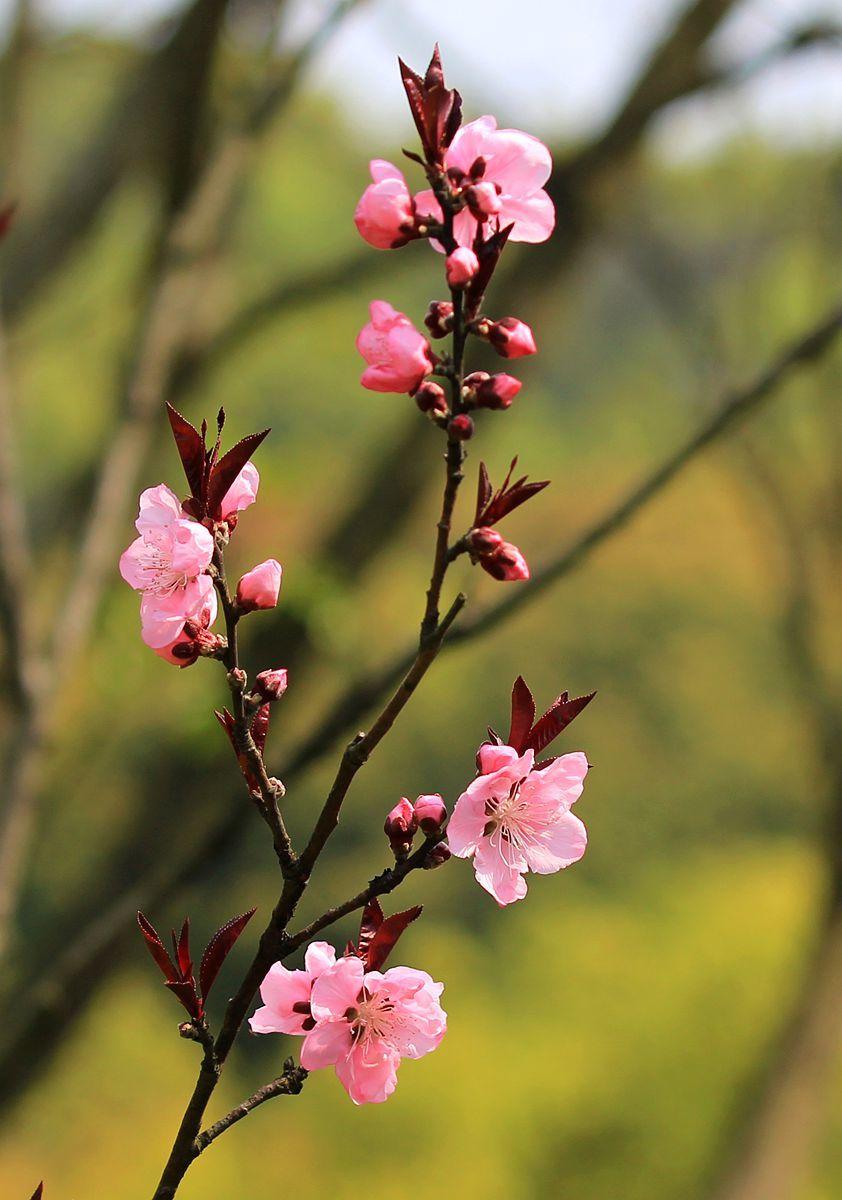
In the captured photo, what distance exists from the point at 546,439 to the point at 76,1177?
8.42 meters

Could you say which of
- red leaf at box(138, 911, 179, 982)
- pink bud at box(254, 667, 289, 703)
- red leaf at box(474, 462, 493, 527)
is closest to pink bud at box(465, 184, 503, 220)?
red leaf at box(474, 462, 493, 527)

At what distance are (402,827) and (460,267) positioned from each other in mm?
248

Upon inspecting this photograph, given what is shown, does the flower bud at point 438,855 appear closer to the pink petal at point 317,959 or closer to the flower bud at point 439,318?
the pink petal at point 317,959

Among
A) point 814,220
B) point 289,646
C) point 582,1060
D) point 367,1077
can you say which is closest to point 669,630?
point 582,1060

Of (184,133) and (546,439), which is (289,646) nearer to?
(184,133)

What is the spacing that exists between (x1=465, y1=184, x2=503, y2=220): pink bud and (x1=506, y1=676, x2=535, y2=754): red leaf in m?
0.20

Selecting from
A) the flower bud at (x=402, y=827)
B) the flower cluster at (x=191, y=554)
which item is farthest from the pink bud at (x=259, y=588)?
the flower bud at (x=402, y=827)

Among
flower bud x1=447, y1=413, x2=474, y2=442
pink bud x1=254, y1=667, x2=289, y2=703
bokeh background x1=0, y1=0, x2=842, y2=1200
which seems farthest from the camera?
bokeh background x1=0, y1=0, x2=842, y2=1200

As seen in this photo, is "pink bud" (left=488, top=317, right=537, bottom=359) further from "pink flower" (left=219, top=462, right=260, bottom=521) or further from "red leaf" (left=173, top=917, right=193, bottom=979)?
"red leaf" (left=173, top=917, right=193, bottom=979)

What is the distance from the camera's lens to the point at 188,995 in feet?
1.81

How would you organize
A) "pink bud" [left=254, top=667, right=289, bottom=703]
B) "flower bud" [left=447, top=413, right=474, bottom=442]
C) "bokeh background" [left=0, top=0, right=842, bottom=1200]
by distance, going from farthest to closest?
"bokeh background" [left=0, top=0, right=842, bottom=1200], "pink bud" [left=254, top=667, right=289, bottom=703], "flower bud" [left=447, top=413, right=474, bottom=442]

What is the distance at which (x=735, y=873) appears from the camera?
1080 cm

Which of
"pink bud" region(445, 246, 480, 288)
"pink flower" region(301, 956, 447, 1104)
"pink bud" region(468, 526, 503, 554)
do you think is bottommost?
"pink flower" region(301, 956, 447, 1104)

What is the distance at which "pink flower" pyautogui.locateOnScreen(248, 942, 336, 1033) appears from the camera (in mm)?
582
